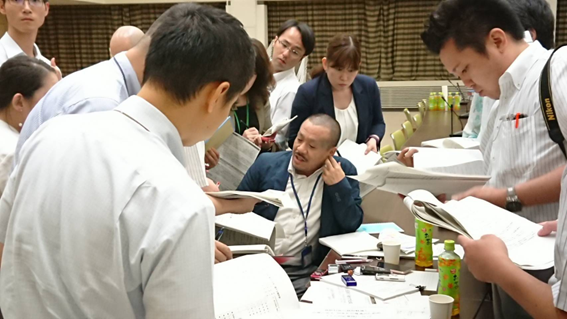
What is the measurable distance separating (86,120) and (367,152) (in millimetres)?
2803

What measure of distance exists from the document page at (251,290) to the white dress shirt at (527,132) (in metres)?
0.93

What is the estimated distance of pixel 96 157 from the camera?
90cm

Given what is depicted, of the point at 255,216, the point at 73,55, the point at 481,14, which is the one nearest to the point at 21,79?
the point at 255,216

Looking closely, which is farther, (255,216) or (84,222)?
(255,216)

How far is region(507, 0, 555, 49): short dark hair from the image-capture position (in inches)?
91.4

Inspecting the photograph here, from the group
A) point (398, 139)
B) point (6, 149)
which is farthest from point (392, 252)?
point (398, 139)

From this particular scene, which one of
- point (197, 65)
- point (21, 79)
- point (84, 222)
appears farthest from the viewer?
point (21, 79)

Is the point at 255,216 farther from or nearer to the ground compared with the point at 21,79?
nearer to the ground

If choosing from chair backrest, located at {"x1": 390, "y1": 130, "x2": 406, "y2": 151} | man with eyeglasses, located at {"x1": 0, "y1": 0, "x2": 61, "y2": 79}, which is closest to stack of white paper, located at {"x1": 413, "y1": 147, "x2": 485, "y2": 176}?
chair backrest, located at {"x1": 390, "y1": 130, "x2": 406, "y2": 151}

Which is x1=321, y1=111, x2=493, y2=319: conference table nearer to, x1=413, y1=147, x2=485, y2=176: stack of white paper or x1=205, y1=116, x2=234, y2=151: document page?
x1=413, y1=147, x2=485, y2=176: stack of white paper

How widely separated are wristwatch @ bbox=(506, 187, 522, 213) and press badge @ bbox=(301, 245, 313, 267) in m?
0.79

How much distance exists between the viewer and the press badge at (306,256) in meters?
2.21

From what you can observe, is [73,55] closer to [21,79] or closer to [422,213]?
[21,79]

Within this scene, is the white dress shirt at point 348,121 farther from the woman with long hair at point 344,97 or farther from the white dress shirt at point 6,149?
the white dress shirt at point 6,149
